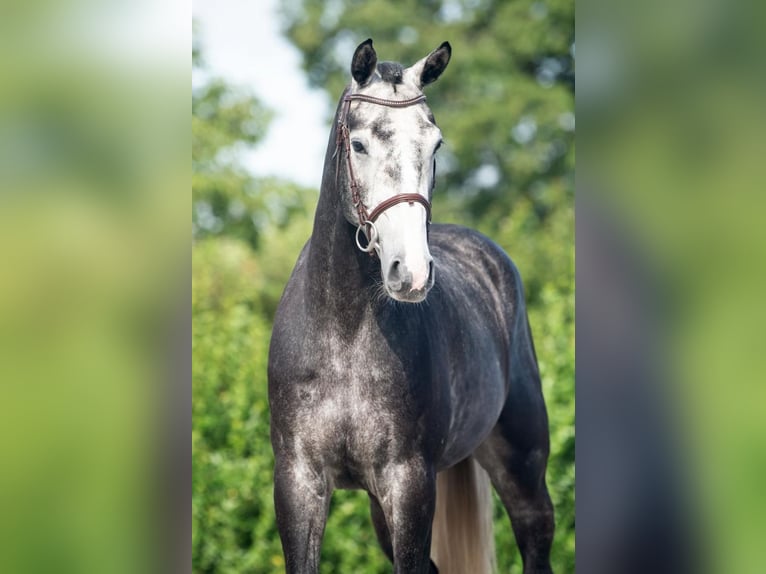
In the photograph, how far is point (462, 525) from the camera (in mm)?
3898

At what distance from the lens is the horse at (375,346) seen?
252 cm

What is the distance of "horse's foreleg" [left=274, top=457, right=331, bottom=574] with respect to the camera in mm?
2857

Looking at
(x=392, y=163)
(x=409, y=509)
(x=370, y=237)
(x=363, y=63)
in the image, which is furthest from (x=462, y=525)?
(x=363, y=63)

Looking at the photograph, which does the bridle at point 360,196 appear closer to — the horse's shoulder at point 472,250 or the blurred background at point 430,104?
the horse's shoulder at point 472,250

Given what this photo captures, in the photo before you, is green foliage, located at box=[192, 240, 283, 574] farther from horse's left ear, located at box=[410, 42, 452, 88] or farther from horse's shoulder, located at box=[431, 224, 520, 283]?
horse's left ear, located at box=[410, 42, 452, 88]

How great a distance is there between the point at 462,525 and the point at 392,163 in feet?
6.53

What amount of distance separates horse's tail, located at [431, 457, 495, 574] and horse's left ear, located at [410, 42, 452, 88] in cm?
188

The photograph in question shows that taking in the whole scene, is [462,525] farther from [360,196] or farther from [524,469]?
[360,196]

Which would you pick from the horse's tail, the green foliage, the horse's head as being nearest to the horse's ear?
the horse's head
